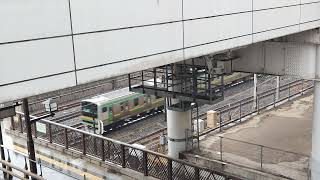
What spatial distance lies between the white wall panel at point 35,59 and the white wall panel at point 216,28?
2.29 m

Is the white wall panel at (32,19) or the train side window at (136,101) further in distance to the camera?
the train side window at (136,101)

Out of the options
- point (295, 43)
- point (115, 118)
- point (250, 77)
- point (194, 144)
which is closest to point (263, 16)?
point (295, 43)

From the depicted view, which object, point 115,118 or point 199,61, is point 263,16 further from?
point 115,118

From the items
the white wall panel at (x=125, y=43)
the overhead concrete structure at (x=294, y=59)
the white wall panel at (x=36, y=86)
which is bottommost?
the overhead concrete structure at (x=294, y=59)

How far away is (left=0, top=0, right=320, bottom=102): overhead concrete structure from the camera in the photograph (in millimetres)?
4414

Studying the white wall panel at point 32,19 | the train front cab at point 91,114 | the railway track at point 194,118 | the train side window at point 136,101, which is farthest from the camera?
the train side window at point 136,101

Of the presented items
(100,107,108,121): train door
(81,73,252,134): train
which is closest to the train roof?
(81,73,252,134): train

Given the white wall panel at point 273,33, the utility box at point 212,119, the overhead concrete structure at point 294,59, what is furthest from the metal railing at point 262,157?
the white wall panel at point 273,33

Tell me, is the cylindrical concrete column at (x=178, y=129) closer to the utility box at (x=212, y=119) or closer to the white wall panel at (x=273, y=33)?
the utility box at (x=212, y=119)

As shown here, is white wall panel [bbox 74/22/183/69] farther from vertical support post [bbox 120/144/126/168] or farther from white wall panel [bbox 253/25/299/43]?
vertical support post [bbox 120/144/126/168]

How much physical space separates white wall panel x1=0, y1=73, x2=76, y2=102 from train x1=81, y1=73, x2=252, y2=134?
1531cm

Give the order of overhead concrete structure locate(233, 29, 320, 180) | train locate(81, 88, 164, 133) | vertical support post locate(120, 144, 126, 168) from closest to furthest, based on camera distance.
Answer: overhead concrete structure locate(233, 29, 320, 180), vertical support post locate(120, 144, 126, 168), train locate(81, 88, 164, 133)

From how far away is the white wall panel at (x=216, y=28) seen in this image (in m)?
6.68

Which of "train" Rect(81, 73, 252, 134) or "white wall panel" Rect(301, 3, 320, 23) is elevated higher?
"white wall panel" Rect(301, 3, 320, 23)
